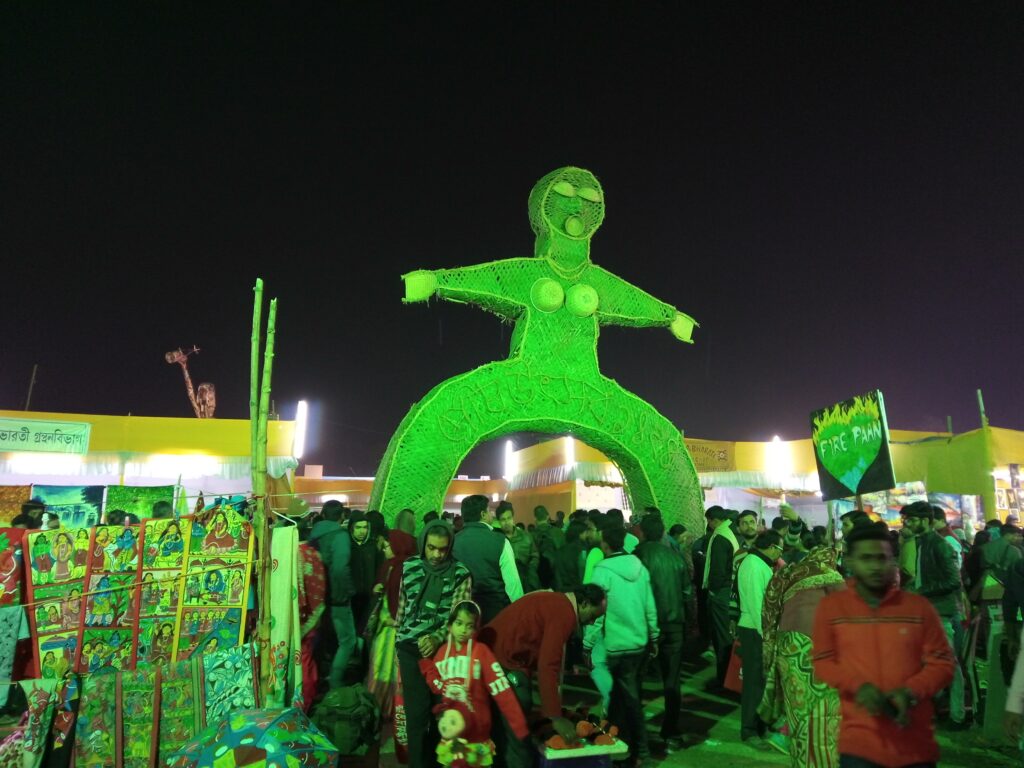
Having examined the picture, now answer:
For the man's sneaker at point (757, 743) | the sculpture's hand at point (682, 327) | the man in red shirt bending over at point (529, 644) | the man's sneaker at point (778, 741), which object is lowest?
the man's sneaker at point (757, 743)

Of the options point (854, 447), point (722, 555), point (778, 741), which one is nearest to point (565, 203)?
point (854, 447)

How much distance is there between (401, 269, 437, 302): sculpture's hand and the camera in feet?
31.3

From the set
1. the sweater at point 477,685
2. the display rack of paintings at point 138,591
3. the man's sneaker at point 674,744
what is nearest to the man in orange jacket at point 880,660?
the sweater at point 477,685

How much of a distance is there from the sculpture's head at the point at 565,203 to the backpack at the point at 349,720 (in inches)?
301

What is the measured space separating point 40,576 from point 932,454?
1692cm

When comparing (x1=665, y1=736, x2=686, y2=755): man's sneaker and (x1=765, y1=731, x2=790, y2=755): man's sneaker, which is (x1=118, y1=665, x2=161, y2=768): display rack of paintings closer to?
(x1=665, y1=736, x2=686, y2=755): man's sneaker

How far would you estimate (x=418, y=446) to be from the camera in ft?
30.2

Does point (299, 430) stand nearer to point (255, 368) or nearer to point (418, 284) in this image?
point (418, 284)

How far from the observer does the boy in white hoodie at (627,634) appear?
449cm

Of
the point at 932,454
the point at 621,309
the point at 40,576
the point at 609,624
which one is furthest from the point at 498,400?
the point at 932,454

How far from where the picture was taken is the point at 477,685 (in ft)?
11.2

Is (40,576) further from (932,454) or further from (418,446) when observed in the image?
(932,454)

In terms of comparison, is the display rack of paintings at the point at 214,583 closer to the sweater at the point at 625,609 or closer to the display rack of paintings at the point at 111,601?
the display rack of paintings at the point at 111,601

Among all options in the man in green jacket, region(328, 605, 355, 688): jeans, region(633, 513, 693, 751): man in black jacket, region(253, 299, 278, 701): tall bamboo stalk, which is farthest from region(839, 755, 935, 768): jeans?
the man in green jacket
